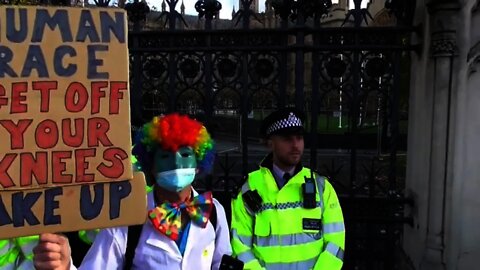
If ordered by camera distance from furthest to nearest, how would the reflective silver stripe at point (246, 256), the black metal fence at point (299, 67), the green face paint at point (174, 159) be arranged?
1. the black metal fence at point (299, 67)
2. the reflective silver stripe at point (246, 256)
3. the green face paint at point (174, 159)

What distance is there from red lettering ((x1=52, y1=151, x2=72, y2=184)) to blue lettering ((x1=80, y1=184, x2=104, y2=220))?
7cm

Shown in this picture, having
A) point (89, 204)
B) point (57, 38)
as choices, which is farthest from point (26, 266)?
point (57, 38)

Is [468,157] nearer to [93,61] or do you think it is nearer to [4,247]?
[93,61]

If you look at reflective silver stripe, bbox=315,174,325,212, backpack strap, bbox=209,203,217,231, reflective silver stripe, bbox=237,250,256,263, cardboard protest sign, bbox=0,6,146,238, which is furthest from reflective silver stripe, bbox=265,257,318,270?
cardboard protest sign, bbox=0,6,146,238

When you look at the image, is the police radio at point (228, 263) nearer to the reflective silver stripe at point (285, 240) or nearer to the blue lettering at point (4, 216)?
the reflective silver stripe at point (285, 240)

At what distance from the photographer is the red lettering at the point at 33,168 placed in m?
1.94

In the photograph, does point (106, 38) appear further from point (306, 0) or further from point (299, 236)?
point (306, 0)

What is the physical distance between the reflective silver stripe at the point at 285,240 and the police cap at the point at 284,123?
1.96ft

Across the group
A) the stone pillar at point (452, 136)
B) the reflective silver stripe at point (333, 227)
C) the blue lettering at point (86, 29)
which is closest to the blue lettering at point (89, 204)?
the blue lettering at point (86, 29)

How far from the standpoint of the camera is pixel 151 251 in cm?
238

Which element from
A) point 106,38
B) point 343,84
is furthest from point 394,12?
point 106,38

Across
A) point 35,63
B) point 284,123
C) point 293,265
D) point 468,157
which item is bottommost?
point 293,265

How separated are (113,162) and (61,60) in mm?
440

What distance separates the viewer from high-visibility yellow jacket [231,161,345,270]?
2922 mm
